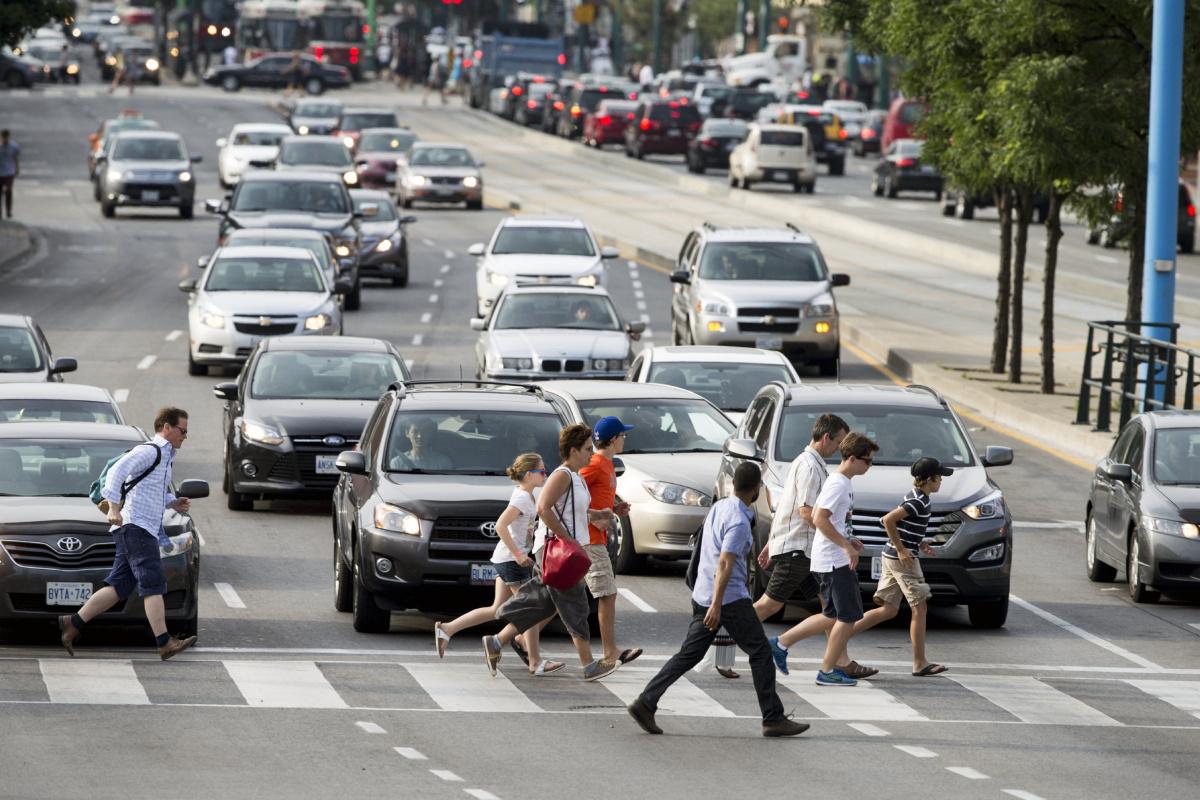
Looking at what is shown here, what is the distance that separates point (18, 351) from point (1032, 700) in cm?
1269

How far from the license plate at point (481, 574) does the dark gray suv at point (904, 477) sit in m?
2.00

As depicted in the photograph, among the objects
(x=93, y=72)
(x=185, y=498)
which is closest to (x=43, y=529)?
(x=185, y=498)

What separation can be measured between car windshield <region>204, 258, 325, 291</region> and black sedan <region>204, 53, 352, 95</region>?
77114 millimetres

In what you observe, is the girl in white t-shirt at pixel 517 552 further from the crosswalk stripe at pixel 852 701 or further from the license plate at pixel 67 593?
the license plate at pixel 67 593

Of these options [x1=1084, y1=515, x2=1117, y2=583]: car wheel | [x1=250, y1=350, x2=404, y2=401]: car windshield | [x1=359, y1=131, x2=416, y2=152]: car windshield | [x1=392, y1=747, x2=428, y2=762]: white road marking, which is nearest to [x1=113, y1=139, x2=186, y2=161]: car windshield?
[x1=359, y1=131, x2=416, y2=152]: car windshield

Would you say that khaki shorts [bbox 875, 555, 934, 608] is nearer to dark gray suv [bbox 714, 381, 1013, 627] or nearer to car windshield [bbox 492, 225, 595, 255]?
dark gray suv [bbox 714, 381, 1013, 627]

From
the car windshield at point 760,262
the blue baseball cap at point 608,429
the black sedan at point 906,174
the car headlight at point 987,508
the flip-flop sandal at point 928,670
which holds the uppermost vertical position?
the black sedan at point 906,174

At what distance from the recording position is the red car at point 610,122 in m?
84.6

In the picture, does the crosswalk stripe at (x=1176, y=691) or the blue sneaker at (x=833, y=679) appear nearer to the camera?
the crosswalk stripe at (x=1176, y=691)

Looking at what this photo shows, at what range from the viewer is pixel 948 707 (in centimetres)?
1427

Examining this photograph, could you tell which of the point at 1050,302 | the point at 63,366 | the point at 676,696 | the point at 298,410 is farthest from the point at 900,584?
the point at 1050,302

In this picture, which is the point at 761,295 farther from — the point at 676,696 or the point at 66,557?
the point at 676,696

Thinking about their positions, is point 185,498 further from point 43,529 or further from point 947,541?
point 947,541

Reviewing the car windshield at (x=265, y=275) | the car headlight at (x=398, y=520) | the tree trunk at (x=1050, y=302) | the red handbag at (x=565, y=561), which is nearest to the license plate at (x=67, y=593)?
the car headlight at (x=398, y=520)
